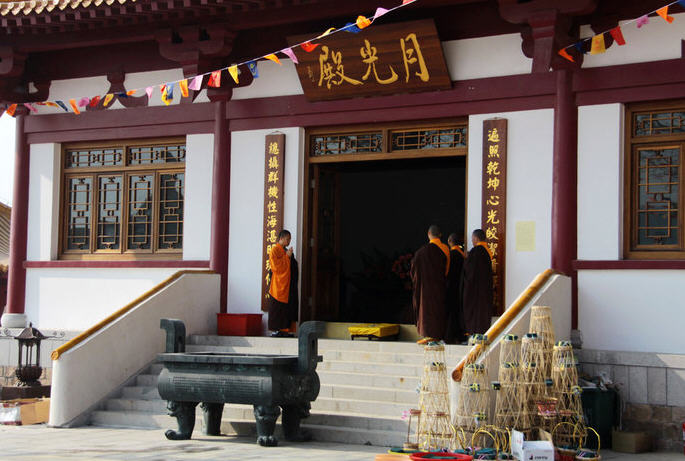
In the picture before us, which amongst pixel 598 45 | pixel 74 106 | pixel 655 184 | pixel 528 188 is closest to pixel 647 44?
pixel 598 45

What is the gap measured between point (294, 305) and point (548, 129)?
3.26m

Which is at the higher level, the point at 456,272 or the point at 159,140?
the point at 159,140

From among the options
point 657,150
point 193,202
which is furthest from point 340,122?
point 657,150

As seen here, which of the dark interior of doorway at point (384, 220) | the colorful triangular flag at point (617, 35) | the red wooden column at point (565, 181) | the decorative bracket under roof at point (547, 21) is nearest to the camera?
the colorful triangular flag at point (617, 35)

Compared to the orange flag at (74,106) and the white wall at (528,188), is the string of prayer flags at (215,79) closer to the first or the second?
Answer: the orange flag at (74,106)

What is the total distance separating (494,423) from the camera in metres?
7.38

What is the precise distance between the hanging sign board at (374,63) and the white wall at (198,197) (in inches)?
56.9

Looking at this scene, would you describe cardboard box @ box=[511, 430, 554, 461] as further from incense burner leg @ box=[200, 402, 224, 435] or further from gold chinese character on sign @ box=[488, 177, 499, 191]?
gold chinese character on sign @ box=[488, 177, 499, 191]

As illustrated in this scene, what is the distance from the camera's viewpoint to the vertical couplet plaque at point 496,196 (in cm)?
973

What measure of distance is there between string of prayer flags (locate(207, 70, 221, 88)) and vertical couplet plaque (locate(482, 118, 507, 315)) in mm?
2919

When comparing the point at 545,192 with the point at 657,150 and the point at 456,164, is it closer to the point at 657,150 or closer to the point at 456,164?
the point at 657,150

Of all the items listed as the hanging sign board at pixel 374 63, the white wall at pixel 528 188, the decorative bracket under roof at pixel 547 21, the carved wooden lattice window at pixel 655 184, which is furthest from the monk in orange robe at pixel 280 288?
the carved wooden lattice window at pixel 655 184

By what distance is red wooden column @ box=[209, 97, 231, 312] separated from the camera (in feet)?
36.2

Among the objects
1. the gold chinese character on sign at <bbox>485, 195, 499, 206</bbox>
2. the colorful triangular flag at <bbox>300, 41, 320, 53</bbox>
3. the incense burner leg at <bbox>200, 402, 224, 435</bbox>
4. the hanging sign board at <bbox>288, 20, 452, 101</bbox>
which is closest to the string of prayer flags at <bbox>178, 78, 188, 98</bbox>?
the hanging sign board at <bbox>288, 20, 452, 101</bbox>
